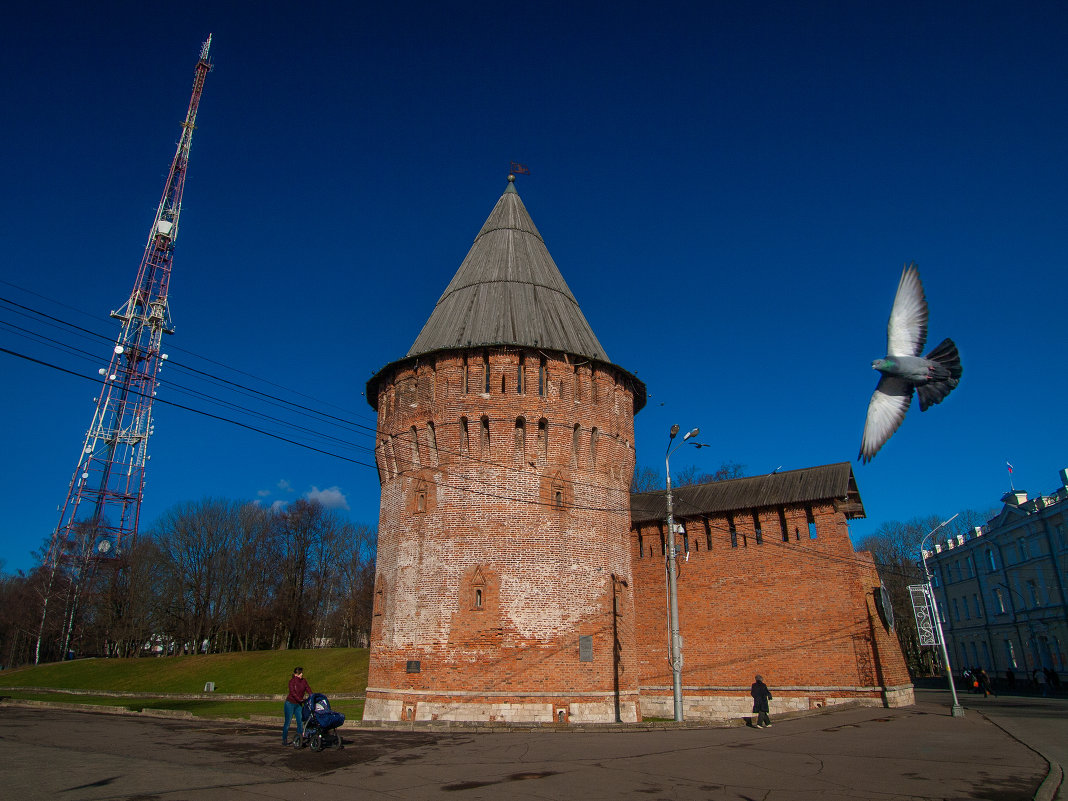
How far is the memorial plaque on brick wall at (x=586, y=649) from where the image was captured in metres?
19.5

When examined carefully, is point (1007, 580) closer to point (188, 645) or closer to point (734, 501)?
point (734, 501)

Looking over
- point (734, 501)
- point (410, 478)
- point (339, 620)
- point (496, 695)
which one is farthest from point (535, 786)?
point (339, 620)

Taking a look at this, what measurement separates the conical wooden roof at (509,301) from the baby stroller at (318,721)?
41.7 ft

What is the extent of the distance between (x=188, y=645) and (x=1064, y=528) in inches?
2268

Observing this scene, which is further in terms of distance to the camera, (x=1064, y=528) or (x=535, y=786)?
(x=1064, y=528)

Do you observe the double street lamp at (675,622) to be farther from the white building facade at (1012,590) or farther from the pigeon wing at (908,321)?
the white building facade at (1012,590)

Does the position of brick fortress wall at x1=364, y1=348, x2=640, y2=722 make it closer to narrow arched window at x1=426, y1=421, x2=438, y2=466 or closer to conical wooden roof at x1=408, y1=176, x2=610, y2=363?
narrow arched window at x1=426, y1=421, x2=438, y2=466

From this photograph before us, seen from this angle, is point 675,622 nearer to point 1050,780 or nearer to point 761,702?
point 761,702

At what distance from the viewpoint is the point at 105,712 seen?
23.2m

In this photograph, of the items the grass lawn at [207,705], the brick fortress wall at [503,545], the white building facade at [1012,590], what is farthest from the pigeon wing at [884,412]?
the white building facade at [1012,590]

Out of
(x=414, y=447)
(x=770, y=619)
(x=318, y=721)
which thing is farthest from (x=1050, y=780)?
(x=414, y=447)

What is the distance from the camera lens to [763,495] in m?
24.1

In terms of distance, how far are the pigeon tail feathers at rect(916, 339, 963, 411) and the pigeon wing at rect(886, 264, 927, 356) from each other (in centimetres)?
23

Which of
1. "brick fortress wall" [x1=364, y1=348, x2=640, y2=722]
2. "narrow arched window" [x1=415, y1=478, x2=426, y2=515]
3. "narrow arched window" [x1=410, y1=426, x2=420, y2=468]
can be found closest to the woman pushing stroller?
"brick fortress wall" [x1=364, y1=348, x2=640, y2=722]
